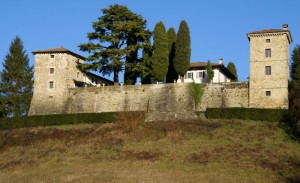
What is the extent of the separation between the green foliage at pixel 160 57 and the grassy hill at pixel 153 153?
787cm

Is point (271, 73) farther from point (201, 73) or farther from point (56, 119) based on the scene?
point (56, 119)

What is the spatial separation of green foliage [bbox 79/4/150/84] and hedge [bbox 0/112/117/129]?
20.7ft

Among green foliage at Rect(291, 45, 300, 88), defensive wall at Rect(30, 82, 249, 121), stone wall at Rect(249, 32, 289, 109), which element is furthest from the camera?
green foliage at Rect(291, 45, 300, 88)

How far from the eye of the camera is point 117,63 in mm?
62312

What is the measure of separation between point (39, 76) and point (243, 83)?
2251 centimetres

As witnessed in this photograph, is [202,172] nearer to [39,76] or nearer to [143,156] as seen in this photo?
[143,156]

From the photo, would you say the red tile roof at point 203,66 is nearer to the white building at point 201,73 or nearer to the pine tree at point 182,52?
the white building at point 201,73

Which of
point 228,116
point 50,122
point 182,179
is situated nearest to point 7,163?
point 50,122

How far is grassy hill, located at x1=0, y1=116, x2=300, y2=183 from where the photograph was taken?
4162 centimetres

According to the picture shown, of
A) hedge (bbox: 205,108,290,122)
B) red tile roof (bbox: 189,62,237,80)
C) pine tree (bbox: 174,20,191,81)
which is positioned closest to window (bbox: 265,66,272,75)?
hedge (bbox: 205,108,290,122)

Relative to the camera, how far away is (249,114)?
179ft

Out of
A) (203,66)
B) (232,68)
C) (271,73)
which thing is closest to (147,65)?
(203,66)

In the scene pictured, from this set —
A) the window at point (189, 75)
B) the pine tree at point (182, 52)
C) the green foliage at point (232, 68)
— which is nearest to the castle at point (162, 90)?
the pine tree at point (182, 52)

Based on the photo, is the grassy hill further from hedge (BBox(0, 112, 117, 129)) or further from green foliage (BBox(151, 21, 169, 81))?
green foliage (BBox(151, 21, 169, 81))
